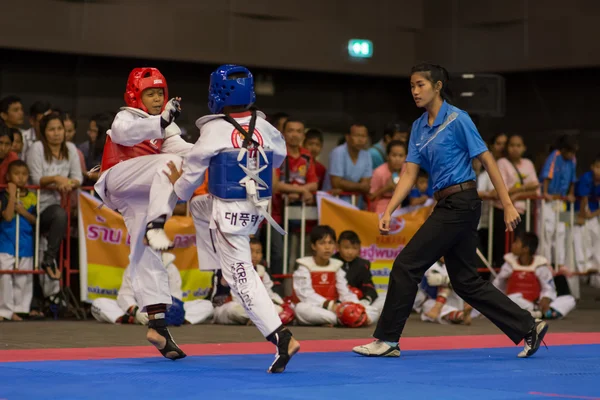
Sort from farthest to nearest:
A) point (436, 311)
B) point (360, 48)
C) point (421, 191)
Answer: point (360, 48)
point (421, 191)
point (436, 311)

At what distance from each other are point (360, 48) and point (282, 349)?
35.3ft

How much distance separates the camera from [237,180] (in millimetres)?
5785

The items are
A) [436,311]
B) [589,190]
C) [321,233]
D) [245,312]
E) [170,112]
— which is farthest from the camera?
[589,190]

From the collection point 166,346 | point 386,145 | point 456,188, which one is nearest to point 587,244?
point 386,145

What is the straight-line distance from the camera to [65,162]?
976cm

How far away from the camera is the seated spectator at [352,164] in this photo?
10.9 metres

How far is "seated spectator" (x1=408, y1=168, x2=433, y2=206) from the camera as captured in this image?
10.8 metres

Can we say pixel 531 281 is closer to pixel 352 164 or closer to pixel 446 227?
pixel 352 164

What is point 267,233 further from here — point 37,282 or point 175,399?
point 175,399

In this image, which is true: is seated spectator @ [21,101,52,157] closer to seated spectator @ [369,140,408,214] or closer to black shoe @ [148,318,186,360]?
seated spectator @ [369,140,408,214]

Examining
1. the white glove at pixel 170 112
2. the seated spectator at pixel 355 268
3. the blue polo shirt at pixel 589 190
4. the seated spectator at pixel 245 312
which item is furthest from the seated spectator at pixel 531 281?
the white glove at pixel 170 112

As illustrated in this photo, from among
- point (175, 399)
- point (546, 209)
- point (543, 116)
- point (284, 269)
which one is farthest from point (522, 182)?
point (175, 399)

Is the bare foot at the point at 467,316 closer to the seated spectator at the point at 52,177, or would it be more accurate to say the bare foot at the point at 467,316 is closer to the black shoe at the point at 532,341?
the black shoe at the point at 532,341

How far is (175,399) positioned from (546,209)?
7702 mm
